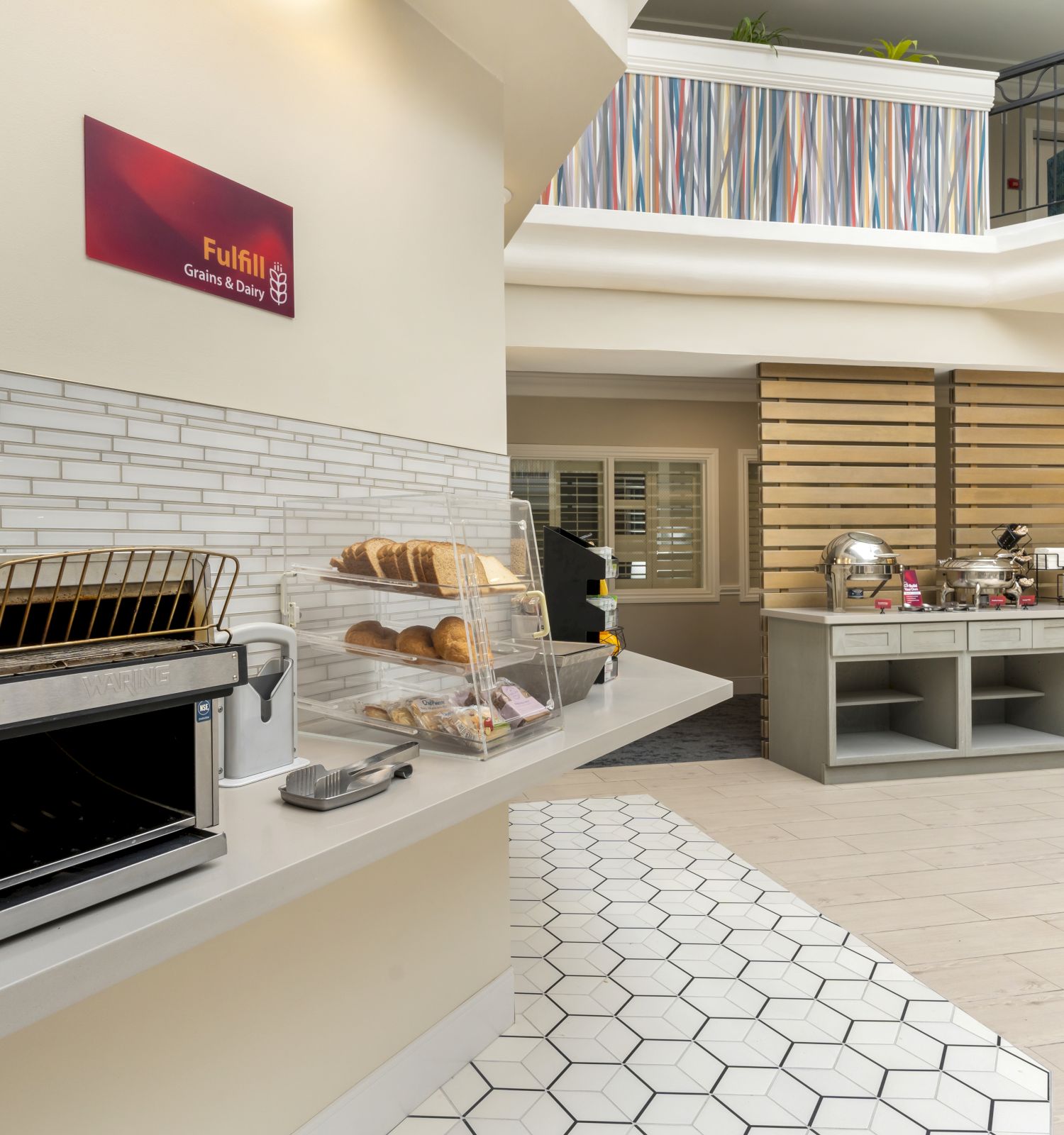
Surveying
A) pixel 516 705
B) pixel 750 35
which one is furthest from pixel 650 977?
pixel 750 35

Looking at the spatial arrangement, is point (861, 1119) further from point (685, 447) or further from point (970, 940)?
point (685, 447)

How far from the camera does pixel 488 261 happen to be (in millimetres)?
2121

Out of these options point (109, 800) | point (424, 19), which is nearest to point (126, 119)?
point (424, 19)

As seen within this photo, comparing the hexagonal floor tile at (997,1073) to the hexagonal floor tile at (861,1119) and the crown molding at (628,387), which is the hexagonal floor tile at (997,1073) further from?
the crown molding at (628,387)

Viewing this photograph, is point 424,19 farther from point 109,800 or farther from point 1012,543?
point 1012,543

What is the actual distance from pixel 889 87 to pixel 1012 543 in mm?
2770

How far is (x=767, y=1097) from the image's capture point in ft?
6.01

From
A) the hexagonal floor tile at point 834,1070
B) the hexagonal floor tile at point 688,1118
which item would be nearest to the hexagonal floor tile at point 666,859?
the hexagonal floor tile at point 834,1070

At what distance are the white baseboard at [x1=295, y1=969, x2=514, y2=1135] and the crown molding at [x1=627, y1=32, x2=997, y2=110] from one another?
13.8ft

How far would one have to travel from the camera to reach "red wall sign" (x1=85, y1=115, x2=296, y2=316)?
1.24 metres

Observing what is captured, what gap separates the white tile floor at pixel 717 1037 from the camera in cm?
176

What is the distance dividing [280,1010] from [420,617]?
78cm

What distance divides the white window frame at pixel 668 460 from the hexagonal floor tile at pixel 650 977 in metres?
4.69

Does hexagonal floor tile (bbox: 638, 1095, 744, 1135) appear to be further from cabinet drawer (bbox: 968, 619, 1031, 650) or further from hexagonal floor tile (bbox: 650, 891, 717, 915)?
cabinet drawer (bbox: 968, 619, 1031, 650)
